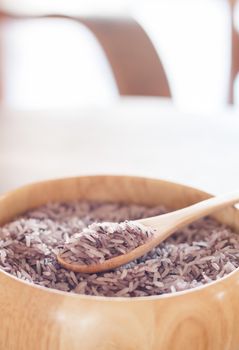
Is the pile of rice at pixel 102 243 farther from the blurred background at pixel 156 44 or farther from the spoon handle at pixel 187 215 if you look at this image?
the blurred background at pixel 156 44

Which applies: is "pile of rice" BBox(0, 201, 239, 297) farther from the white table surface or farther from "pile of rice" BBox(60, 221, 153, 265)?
the white table surface

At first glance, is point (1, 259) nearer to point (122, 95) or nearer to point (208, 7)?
point (122, 95)

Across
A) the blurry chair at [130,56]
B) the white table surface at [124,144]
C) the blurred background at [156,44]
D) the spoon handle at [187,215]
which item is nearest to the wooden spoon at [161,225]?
the spoon handle at [187,215]

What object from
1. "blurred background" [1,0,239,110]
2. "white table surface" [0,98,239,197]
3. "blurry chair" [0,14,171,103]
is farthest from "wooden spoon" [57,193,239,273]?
"blurred background" [1,0,239,110]

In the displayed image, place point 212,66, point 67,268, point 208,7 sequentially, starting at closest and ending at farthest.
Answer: point 67,268, point 212,66, point 208,7

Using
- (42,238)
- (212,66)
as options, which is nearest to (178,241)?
(42,238)

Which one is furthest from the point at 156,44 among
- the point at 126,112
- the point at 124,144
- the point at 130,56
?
the point at 124,144

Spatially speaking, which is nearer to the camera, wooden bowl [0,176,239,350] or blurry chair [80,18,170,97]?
wooden bowl [0,176,239,350]

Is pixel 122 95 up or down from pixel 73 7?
down

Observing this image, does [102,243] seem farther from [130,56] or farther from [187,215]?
[130,56]
